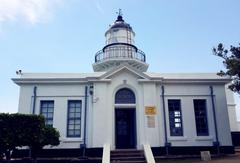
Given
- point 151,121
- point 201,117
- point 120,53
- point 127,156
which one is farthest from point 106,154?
point 120,53

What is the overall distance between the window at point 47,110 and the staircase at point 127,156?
14.1 feet

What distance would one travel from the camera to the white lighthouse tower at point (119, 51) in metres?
19.6

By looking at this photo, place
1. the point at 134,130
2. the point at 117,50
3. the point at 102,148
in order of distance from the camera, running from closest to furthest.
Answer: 1. the point at 102,148
2. the point at 134,130
3. the point at 117,50

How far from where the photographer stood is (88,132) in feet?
48.9

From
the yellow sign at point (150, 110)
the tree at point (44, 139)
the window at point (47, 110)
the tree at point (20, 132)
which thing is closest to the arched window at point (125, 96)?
the yellow sign at point (150, 110)

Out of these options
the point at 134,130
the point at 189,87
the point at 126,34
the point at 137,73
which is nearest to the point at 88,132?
the point at 134,130

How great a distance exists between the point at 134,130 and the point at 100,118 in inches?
87.4

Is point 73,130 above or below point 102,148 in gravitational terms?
above

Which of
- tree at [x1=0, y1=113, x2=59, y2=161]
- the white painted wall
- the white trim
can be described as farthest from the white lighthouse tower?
tree at [x1=0, y1=113, x2=59, y2=161]

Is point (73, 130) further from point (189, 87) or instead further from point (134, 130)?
point (189, 87)

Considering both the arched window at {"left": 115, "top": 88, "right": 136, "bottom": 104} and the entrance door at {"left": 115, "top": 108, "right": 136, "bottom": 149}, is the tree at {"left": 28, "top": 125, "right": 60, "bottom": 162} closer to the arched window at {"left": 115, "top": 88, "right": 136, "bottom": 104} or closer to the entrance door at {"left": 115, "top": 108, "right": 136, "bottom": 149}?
the entrance door at {"left": 115, "top": 108, "right": 136, "bottom": 149}

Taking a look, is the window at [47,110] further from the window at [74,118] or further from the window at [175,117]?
the window at [175,117]

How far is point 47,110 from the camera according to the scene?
50.6 ft

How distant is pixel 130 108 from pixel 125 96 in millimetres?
Answer: 769
